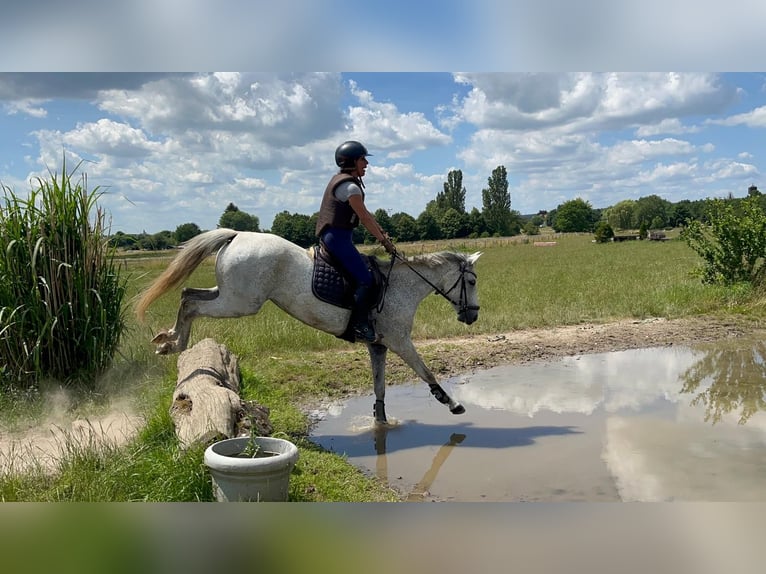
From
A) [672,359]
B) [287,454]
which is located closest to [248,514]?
[287,454]

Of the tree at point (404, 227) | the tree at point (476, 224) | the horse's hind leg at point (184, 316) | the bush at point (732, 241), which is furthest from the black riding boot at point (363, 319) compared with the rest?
the tree at point (476, 224)

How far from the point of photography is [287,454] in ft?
12.9

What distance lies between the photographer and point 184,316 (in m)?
5.90

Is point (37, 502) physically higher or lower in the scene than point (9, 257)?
lower

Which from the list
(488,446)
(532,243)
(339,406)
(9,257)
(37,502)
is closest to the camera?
(37,502)

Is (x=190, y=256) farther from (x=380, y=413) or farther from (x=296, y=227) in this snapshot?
(x=380, y=413)

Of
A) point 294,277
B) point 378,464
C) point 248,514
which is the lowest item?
point 378,464

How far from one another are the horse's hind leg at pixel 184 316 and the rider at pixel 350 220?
1.24 meters

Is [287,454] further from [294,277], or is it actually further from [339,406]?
[339,406]

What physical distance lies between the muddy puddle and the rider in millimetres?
1291

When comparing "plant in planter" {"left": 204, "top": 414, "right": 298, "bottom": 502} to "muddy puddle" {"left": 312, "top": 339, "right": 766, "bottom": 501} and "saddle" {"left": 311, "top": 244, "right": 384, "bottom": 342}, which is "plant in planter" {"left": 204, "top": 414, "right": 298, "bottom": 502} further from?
"saddle" {"left": 311, "top": 244, "right": 384, "bottom": 342}

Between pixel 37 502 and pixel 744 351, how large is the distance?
30.5 feet

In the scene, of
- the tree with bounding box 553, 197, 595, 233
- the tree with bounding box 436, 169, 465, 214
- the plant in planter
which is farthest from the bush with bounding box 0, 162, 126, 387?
the tree with bounding box 553, 197, 595, 233

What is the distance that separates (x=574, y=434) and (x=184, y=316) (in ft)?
12.5
